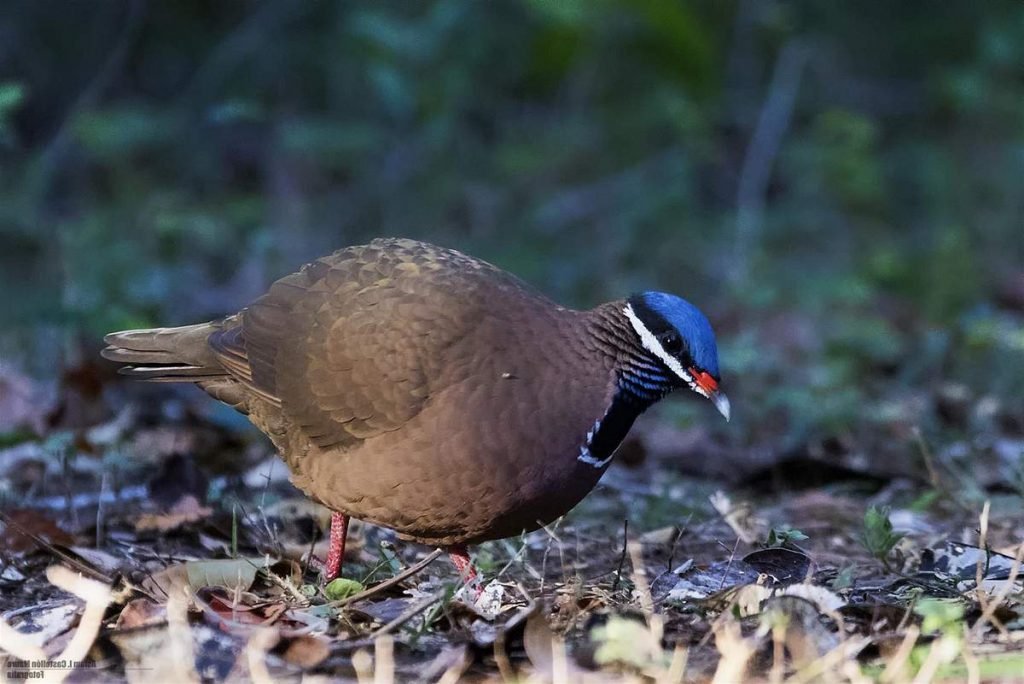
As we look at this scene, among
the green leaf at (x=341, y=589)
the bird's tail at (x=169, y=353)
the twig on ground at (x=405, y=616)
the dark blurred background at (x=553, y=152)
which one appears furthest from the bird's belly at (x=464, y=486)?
the dark blurred background at (x=553, y=152)

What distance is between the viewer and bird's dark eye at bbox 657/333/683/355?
419 centimetres

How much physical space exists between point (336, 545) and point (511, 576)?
23.0 inches

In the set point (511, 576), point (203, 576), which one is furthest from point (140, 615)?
point (511, 576)

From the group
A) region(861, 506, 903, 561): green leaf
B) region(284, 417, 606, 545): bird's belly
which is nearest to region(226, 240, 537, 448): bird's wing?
region(284, 417, 606, 545): bird's belly

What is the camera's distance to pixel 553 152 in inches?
411

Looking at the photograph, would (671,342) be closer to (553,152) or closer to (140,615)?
(140,615)

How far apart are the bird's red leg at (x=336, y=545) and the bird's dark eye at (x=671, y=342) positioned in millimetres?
1160

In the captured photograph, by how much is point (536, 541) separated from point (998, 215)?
23.5 feet

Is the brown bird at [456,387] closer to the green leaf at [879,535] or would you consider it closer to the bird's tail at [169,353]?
the bird's tail at [169,353]

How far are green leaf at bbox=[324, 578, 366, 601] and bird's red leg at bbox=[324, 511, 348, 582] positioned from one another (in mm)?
462

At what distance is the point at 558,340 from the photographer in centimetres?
420

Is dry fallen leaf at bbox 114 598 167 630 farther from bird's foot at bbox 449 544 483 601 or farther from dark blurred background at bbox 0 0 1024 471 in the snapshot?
dark blurred background at bbox 0 0 1024 471

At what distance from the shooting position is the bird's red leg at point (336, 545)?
431 centimetres

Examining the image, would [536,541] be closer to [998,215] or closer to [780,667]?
[780,667]
